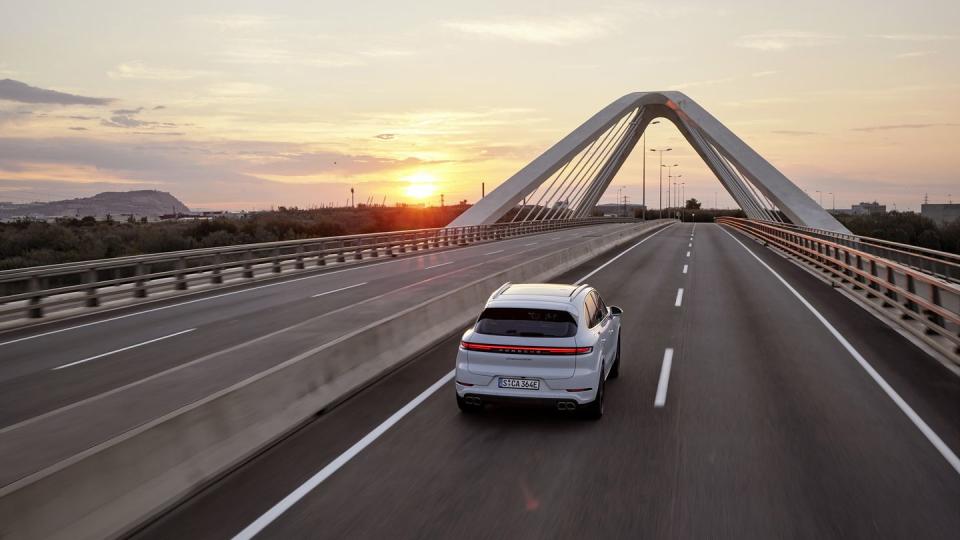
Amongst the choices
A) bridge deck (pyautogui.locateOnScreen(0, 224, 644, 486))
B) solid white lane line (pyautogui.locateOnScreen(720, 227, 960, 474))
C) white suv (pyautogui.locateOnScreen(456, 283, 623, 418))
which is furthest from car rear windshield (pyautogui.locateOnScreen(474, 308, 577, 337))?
solid white lane line (pyautogui.locateOnScreen(720, 227, 960, 474))

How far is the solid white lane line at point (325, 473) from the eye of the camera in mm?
5574

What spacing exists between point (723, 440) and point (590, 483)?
202 centimetres

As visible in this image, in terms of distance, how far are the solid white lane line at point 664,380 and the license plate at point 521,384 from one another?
76.2 inches

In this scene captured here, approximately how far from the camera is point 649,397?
31.3 ft

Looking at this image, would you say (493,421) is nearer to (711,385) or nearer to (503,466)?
(503,466)

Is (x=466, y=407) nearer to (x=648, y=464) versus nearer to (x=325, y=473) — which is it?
(x=325, y=473)

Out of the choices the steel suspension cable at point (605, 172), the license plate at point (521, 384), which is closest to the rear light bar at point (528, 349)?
the license plate at point (521, 384)

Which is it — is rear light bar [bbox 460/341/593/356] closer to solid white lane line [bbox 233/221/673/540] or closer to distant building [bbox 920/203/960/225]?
solid white lane line [bbox 233/221/673/540]

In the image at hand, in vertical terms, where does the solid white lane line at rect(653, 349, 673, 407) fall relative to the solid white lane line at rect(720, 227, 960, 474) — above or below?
above

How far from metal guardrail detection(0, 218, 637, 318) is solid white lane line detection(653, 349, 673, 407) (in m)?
13.8

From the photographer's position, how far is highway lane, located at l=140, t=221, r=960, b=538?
5.64m

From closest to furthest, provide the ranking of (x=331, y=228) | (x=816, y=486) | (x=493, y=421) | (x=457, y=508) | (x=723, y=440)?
A: (x=457, y=508) < (x=816, y=486) < (x=723, y=440) < (x=493, y=421) < (x=331, y=228)

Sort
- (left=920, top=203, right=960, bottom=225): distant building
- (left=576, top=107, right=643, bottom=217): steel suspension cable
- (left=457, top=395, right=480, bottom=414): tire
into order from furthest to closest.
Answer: (left=920, top=203, right=960, bottom=225): distant building < (left=576, top=107, right=643, bottom=217): steel suspension cable < (left=457, top=395, right=480, bottom=414): tire

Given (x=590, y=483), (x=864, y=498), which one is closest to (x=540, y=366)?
(x=590, y=483)
